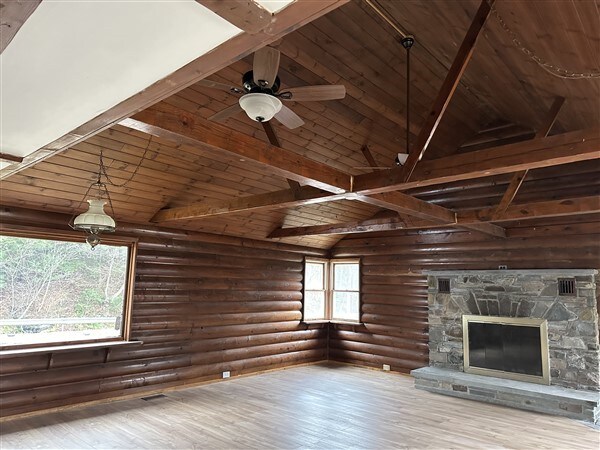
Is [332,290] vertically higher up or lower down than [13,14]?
lower down

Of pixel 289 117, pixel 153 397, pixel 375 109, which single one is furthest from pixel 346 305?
pixel 289 117

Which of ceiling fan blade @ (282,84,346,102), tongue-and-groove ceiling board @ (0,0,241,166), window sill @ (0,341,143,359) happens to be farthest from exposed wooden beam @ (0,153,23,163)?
window sill @ (0,341,143,359)

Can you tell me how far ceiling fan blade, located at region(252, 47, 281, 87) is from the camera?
2.65m

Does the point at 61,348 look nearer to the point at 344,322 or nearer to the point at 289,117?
the point at 289,117

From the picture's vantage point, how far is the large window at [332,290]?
9.12m

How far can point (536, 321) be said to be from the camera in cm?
648

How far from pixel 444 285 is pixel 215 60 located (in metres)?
6.98

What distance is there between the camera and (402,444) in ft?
14.6

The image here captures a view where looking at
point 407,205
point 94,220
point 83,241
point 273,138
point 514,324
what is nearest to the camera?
point 94,220

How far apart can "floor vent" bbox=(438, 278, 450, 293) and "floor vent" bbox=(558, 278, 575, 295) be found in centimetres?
176

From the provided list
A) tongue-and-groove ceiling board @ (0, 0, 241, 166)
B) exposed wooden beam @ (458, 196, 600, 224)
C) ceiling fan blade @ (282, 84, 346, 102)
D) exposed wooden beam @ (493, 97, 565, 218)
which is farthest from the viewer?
exposed wooden beam @ (458, 196, 600, 224)

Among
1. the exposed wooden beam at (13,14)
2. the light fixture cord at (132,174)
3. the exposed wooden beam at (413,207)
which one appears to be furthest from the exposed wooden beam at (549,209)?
the exposed wooden beam at (13,14)

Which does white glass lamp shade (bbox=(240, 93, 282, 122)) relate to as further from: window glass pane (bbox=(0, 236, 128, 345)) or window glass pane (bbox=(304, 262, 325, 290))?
window glass pane (bbox=(304, 262, 325, 290))

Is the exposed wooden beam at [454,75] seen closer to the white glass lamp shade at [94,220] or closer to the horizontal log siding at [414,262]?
the white glass lamp shade at [94,220]
